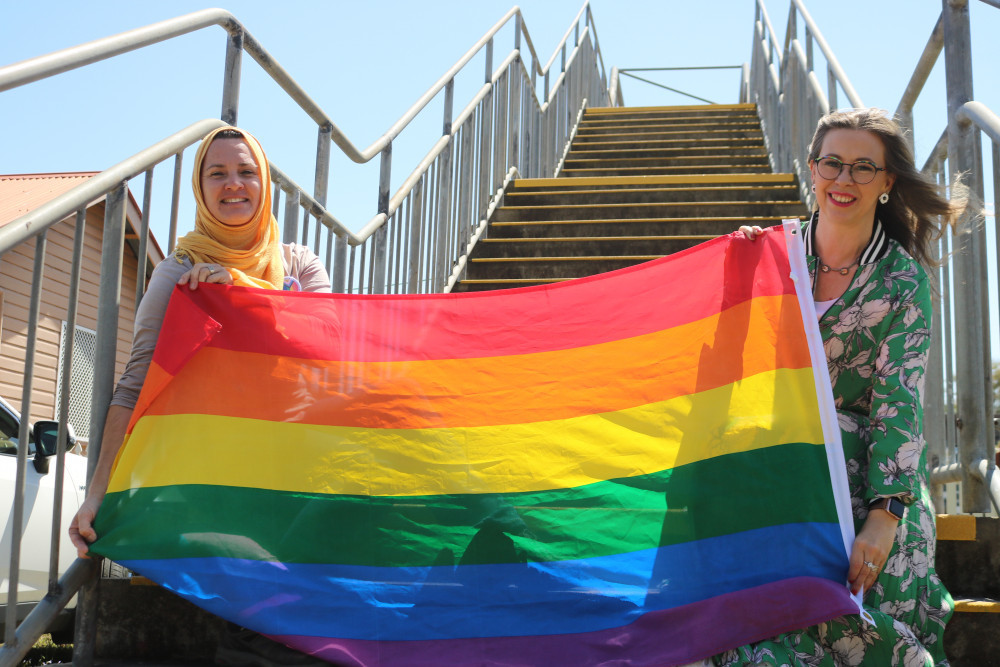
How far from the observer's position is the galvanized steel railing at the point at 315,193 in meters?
Result: 2.33

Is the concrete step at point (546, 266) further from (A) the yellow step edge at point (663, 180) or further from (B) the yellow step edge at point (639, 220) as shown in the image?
(A) the yellow step edge at point (663, 180)

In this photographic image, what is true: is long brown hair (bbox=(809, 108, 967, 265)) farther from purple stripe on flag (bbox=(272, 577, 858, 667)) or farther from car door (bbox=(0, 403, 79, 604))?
car door (bbox=(0, 403, 79, 604))

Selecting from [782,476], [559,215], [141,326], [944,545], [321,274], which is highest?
[559,215]

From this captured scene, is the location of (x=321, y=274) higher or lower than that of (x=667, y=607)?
higher

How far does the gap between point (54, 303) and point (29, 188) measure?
205 cm

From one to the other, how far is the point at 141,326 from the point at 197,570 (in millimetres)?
758

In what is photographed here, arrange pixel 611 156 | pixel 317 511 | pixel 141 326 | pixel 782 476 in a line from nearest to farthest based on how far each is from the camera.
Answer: pixel 782 476
pixel 317 511
pixel 141 326
pixel 611 156

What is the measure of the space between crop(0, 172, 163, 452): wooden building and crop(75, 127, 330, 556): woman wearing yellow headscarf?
632 cm

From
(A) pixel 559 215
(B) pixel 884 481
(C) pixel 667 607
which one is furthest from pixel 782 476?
(A) pixel 559 215

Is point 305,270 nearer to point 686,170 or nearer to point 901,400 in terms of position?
point 901,400

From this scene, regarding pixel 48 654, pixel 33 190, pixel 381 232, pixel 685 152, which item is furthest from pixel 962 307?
pixel 33 190

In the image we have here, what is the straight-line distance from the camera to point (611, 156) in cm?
1038

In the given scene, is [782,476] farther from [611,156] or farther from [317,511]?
[611,156]

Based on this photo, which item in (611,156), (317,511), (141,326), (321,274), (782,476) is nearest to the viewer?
(782,476)
